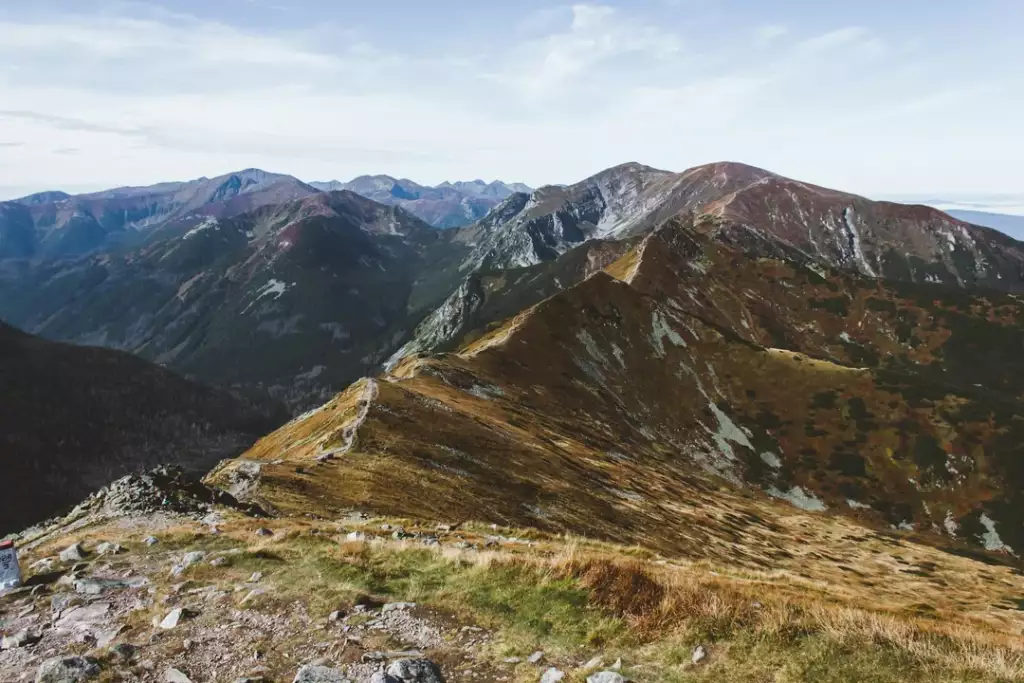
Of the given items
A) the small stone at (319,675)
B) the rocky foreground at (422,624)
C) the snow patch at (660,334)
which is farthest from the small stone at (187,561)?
the snow patch at (660,334)

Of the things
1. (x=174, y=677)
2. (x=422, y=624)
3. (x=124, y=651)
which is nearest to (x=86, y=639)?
(x=124, y=651)

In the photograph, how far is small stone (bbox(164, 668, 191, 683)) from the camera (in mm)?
12727

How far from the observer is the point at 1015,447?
14512 centimetres

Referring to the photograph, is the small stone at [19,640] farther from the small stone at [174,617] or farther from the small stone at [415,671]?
the small stone at [415,671]

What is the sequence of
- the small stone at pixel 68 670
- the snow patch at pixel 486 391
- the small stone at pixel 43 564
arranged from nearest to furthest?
the small stone at pixel 68 670 → the small stone at pixel 43 564 → the snow patch at pixel 486 391

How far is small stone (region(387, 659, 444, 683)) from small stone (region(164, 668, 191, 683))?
15.0 ft

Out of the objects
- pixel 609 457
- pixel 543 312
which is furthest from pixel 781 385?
pixel 609 457

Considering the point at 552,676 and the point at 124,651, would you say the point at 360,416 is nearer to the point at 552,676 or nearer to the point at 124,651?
the point at 124,651

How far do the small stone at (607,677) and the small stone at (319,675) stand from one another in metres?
5.06

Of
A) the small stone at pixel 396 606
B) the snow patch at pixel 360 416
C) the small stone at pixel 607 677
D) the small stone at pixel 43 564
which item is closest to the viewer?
the small stone at pixel 607 677

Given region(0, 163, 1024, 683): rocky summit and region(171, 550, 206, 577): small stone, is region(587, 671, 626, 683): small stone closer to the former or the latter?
region(0, 163, 1024, 683): rocky summit

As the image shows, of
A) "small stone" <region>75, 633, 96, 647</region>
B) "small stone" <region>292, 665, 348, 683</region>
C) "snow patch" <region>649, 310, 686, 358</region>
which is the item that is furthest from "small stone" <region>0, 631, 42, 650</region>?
"snow patch" <region>649, 310, 686, 358</region>

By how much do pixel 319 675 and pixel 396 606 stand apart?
3786mm

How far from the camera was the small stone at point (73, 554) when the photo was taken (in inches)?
869
